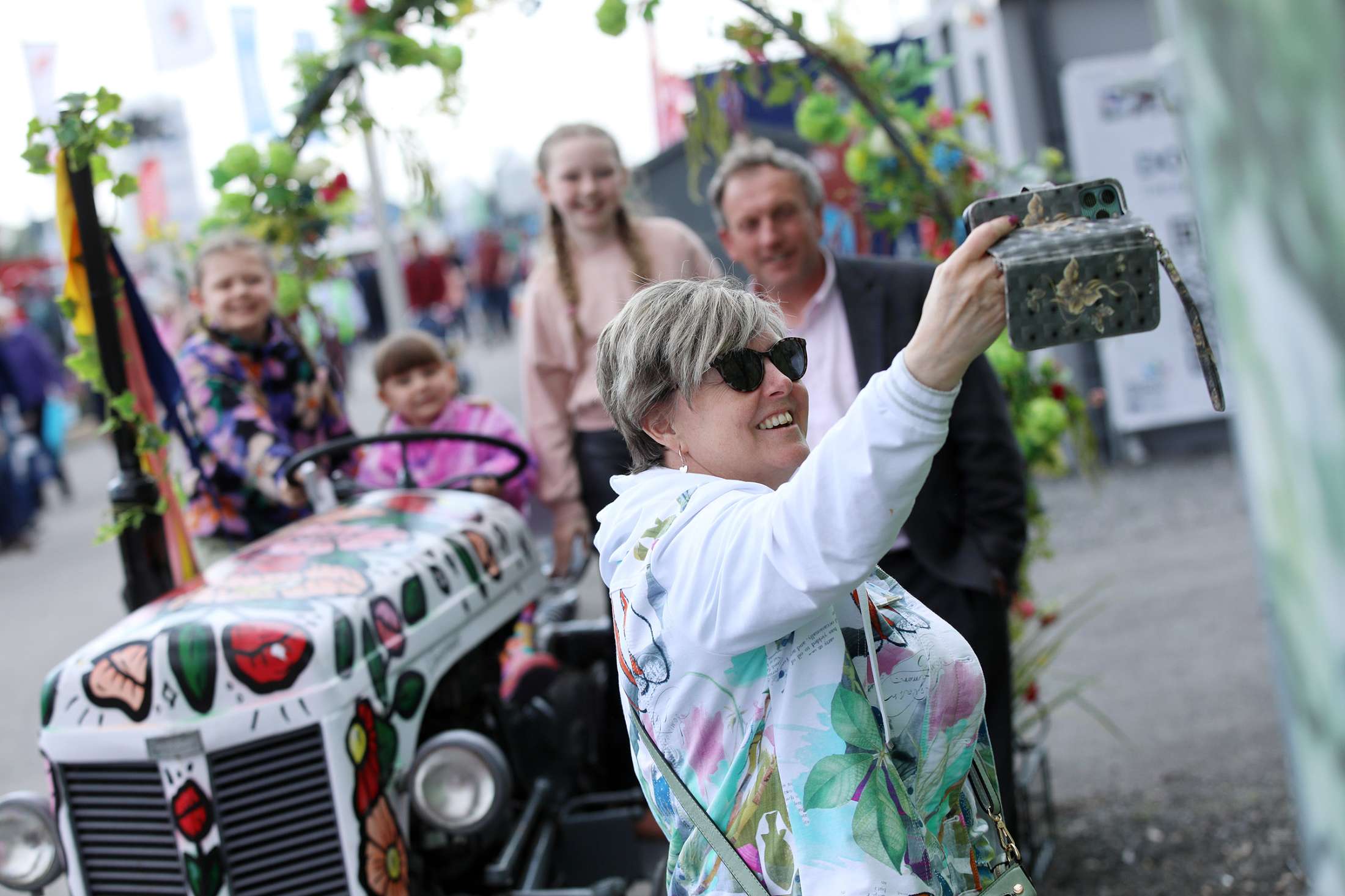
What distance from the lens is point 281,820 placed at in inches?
110

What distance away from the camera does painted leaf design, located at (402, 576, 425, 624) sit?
3076mm

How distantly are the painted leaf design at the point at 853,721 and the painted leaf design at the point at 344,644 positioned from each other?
1.51 meters

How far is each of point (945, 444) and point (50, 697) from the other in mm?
2148

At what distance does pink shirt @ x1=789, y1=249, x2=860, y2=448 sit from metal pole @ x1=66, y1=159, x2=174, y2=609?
5.84 ft

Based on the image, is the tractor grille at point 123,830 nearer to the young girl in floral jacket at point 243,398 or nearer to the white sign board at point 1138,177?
the young girl in floral jacket at point 243,398

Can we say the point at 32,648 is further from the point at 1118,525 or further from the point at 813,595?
the point at 813,595

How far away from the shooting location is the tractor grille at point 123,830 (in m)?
2.76

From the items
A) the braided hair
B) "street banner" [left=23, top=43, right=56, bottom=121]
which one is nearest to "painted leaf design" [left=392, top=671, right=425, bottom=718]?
the braided hair

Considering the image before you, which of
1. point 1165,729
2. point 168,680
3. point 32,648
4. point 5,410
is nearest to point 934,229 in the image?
point 1165,729

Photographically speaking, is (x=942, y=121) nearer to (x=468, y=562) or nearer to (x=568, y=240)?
(x=568, y=240)

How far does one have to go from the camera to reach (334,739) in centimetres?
277

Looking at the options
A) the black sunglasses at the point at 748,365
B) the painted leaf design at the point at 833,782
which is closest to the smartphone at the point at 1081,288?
the black sunglasses at the point at 748,365

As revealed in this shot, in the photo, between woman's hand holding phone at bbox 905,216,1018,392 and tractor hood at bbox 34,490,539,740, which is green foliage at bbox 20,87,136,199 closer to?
tractor hood at bbox 34,490,539,740

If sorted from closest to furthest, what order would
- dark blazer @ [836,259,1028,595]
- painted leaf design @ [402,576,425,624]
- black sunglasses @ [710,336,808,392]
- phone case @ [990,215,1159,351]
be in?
phone case @ [990,215,1159,351] → black sunglasses @ [710,336,808,392] → painted leaf design @ [402,576,425,624] → dark blazer @ [836,259,1028,595]
